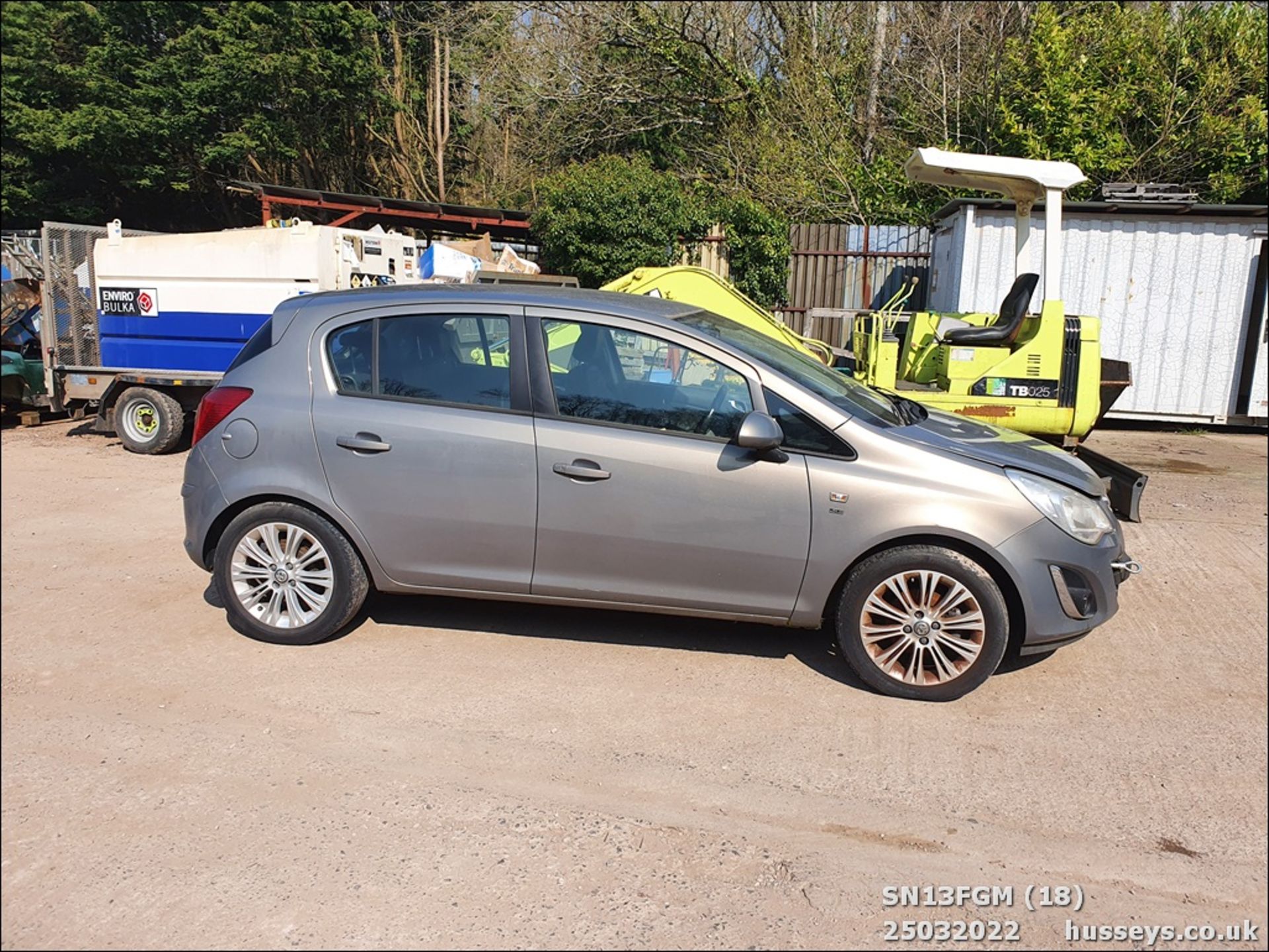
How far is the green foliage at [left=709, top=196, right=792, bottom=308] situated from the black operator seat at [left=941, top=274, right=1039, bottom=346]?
751 centimetres

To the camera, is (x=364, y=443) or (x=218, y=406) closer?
(x=364, y=443)

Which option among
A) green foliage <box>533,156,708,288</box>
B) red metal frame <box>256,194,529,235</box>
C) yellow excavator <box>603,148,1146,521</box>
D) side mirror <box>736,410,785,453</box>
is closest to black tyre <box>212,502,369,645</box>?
side mirror <box>736,410,785,453</box>

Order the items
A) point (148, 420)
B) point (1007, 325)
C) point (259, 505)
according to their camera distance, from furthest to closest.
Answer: point (148, 420), point (1007, 325), point (259, 505)

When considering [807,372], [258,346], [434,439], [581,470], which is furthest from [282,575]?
[807,372]

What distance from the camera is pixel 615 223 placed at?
51.2 ft

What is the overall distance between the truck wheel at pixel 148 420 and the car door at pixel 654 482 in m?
7.45

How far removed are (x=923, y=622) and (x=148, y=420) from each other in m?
9.35

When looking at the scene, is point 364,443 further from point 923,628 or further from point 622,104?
point 622,104

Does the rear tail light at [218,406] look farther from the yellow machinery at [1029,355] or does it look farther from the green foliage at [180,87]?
the green foliage at [180,87]

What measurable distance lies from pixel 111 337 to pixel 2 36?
18865 millimetres

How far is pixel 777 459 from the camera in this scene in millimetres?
4516

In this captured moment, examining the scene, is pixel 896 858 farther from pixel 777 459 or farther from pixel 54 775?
pixel 54 775

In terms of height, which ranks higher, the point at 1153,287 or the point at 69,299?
the point at 1153,287

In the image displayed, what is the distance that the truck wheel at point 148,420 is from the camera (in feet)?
35.4
